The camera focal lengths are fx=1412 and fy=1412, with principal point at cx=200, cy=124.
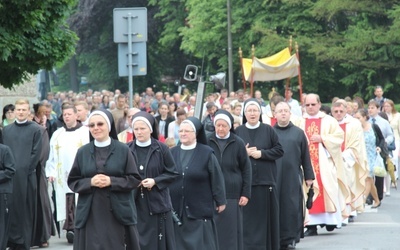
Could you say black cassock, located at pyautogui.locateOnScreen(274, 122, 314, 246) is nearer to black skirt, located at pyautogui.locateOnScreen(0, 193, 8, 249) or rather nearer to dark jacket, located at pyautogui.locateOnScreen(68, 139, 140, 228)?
black skirt, located at pyautogui.locateOnScreen(0, 193, 8, 249)

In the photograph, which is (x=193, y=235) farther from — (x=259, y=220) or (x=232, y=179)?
(x=259, y=220)

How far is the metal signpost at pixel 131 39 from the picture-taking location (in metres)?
20.2

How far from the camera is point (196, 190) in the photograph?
45.9 ft

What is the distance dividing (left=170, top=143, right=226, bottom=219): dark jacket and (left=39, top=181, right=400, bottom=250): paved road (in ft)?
11.7

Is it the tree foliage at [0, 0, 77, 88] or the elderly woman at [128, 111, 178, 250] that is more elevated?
the tree foliage at [0, 0, 77, 88]

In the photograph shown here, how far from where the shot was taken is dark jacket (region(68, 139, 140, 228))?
38.9 feet

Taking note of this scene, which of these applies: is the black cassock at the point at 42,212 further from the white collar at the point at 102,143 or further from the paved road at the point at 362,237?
the white collar at the point at 102,143

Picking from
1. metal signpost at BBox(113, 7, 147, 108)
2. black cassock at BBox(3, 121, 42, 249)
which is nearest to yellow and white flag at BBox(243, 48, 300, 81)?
metal signpost at BBox(113, 7, 147, 108)

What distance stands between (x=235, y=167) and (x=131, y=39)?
569cm

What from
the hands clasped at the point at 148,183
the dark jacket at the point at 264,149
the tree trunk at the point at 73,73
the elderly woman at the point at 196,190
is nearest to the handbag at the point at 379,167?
the dark jacket at the point at 264,149

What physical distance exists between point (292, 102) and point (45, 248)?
9627 millimetres

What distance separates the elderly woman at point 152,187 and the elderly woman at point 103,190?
986 millimetres

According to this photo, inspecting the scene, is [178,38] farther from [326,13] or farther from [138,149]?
[138,149]

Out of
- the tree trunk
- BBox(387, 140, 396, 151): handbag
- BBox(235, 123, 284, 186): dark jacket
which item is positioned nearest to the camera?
BBox(235, 123, 284, 186): dark jacket
